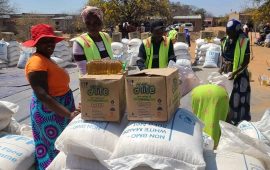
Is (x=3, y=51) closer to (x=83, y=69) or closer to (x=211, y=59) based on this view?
(x=211, y=59)

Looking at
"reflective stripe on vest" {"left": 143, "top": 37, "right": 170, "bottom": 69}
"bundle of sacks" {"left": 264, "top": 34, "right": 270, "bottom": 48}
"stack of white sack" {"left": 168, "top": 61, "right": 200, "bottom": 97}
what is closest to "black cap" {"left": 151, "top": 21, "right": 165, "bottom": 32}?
"reflective stripe on vest" {"left": 143, "top": 37, "right": 170, "bottom": 69}

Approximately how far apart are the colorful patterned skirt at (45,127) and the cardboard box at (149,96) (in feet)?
2.43

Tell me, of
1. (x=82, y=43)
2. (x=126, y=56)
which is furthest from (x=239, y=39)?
(x=126, y=56)

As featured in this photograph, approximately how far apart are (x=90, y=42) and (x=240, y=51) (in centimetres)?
206

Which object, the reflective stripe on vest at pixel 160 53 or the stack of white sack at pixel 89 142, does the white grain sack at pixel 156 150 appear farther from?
the reflective stripe on vest at pixel 160 53

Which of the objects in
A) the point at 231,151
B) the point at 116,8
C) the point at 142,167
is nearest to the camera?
the point at 142,167

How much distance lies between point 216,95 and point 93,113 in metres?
1.50

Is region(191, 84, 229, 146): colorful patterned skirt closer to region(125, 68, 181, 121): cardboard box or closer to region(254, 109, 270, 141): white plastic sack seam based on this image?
region(254, 109, 270, 141): white plastic sack seam

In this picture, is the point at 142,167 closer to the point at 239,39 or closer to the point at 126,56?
the point at 239,39

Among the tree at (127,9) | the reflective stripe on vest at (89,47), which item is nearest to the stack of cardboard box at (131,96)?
the reflective stripe on vest at (89,47)

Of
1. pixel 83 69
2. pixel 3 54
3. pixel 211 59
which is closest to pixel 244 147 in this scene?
pixel 83 69

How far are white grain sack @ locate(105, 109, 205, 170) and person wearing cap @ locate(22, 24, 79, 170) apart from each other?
646 mm

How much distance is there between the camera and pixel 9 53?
12602 mm

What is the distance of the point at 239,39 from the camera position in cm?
468
